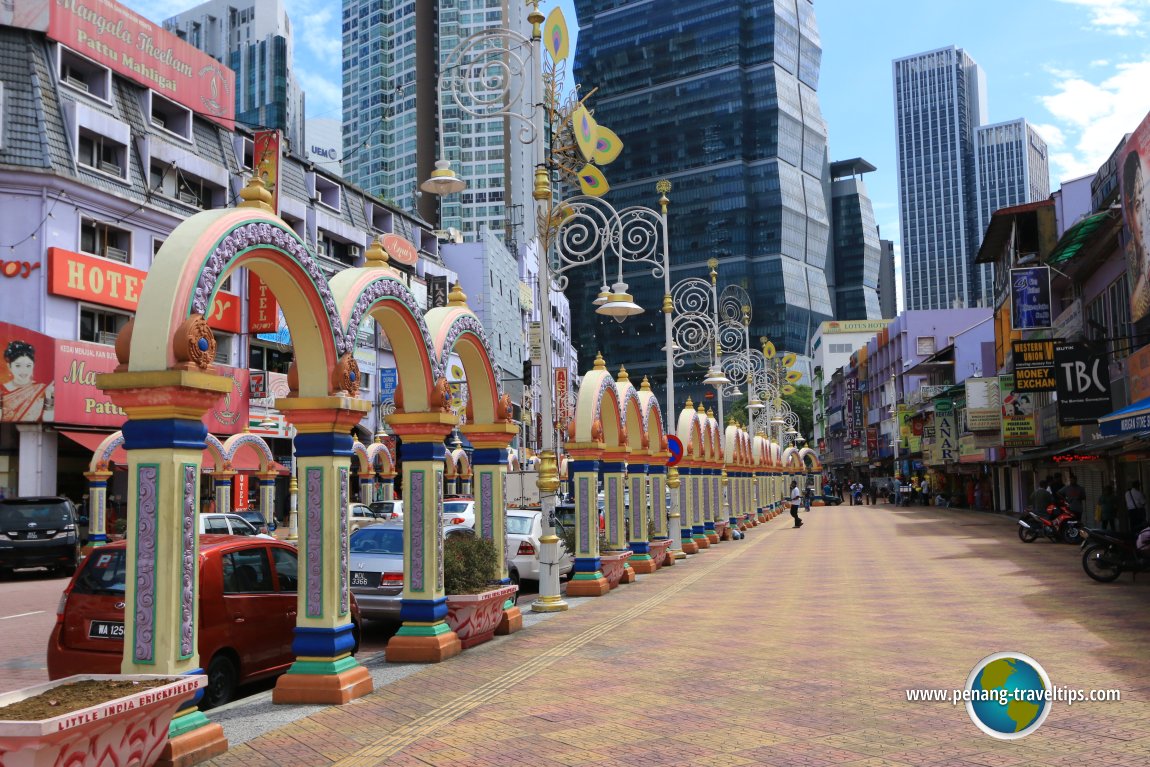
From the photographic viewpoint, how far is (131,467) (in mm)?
6641

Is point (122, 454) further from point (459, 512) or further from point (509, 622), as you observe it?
point (509, 622)

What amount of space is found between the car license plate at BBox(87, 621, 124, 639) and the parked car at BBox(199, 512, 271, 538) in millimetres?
13274

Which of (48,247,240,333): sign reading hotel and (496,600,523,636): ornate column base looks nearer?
(496,600,523,636): ornate column base

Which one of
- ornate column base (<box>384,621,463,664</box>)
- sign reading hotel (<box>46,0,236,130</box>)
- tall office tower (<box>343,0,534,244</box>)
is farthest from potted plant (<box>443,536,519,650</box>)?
tall office tower (<box>343,0,534,244</box>)

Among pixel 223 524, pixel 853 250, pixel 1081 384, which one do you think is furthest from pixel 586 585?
pixel 853 250

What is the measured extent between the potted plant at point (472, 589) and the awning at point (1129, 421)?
32.1ft

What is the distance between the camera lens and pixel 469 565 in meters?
12.0

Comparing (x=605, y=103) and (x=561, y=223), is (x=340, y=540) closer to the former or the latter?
(x=561, y=223)

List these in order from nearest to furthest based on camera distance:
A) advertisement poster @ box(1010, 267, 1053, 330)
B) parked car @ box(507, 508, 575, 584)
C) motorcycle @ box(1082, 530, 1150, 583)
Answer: motorcycle @ box(1082, 530, 1150, 583) < parked car @ box(507, 508, 575, 584) < advertisement poster @ box(1010, 267, 1053, 330)

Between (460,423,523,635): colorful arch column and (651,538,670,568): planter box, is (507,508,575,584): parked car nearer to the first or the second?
(651,538,670,568): planter box

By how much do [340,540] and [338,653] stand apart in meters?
0.95

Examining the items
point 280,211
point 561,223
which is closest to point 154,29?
point 280,211

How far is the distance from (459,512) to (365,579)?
9.16 metres

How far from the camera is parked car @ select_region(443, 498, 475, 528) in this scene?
66.3 feet
